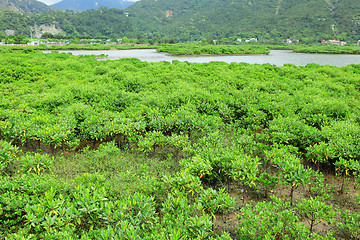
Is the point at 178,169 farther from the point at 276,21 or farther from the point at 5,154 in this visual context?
the point at 276,21

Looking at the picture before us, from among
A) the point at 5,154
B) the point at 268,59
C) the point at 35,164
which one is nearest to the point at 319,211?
the point at 35,164

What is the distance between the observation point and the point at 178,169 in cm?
659

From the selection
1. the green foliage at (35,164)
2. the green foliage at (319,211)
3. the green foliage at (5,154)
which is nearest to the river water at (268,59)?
the green foliage at (319,211)

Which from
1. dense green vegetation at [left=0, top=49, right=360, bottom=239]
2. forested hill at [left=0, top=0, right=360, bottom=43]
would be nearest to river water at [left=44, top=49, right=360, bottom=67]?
dense green vegetation at [left=0, top=49, right=360, bottom=239]

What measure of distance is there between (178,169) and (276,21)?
164 metres

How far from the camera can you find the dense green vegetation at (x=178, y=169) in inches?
160

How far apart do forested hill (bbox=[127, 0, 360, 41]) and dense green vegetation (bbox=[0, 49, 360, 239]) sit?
120 m

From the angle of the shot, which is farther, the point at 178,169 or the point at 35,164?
the point at 178,169

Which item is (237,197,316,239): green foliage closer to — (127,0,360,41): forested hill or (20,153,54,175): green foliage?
(20,153,54,175): green foliage

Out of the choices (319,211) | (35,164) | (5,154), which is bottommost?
(319,211)

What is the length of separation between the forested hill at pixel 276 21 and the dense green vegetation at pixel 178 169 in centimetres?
12023

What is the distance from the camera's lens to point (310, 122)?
866 cm

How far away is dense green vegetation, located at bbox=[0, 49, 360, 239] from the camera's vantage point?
4.06 metres

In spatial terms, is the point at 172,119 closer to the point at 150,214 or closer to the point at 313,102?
the point at 150,214
